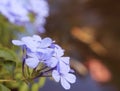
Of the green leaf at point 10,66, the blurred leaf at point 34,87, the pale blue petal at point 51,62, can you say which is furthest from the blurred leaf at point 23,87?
the pale blue petal at point 51,62

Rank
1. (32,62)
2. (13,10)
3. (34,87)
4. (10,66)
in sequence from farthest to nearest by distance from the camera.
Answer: (13,10) < (34,87) < (10,66) < (32,62)

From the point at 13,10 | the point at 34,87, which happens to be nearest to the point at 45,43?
the point at 34,87

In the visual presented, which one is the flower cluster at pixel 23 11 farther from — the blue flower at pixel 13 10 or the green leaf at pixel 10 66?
the green leaf at pixel 10 66

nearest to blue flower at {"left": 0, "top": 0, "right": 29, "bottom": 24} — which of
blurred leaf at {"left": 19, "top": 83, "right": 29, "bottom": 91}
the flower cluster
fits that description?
the flower cluster

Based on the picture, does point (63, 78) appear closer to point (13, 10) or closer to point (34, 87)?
point (34, 87)

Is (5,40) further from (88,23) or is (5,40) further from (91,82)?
(88,23)

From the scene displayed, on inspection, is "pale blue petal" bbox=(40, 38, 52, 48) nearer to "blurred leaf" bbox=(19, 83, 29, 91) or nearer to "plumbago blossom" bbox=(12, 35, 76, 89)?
"plumbago blossom" bbox=(12, 35, 76, 89)
